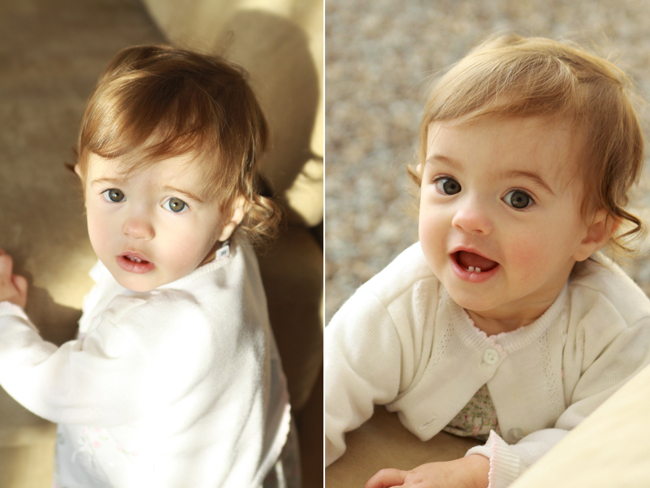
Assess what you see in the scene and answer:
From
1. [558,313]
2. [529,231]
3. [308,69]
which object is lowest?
[558,313]

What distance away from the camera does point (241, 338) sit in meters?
0.53

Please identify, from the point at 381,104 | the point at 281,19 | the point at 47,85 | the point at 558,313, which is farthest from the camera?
the point at 381,104

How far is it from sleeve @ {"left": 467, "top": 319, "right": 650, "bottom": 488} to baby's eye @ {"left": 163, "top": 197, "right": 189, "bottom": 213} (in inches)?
16.2

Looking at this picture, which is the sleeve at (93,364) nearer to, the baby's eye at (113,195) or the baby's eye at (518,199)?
the baby's eye at (113,195)

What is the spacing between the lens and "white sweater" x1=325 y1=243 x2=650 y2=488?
Result: 2.25ft

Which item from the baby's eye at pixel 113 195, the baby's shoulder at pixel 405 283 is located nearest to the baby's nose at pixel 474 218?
the baby's shoulder at pixel 405 283

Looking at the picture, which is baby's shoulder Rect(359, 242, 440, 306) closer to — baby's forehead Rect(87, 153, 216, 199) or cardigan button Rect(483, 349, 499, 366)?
cardigan button Rect(483, 349, 499, 366)

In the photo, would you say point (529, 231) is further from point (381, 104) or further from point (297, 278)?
point (381, 104)

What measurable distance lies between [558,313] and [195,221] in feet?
1.39

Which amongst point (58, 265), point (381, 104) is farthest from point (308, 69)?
point (381, 104)

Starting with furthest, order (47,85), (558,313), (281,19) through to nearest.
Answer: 1. (558,313)
2. (281,19)
3. (47,85)

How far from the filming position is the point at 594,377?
685 mm

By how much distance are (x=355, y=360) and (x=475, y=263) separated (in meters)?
0.17

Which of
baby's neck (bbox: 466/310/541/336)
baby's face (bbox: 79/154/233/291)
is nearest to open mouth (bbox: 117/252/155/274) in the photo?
baby's face (bbox: 79/154/233/291)
